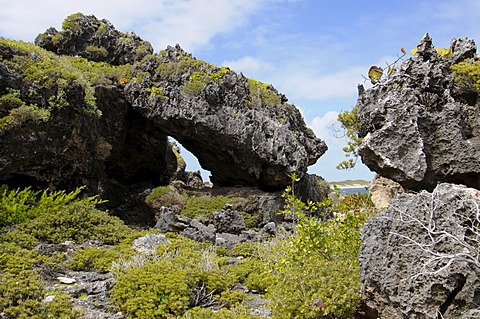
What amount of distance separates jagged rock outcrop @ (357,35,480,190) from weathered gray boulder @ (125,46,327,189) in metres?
12.0

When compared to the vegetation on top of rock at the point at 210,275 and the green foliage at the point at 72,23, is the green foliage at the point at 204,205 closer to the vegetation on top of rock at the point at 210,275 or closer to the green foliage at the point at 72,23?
the vegetation on top of rock at the point at 210,275

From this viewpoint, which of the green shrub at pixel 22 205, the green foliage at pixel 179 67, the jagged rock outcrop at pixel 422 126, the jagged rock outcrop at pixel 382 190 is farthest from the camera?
the green foliage at pixel 179 67

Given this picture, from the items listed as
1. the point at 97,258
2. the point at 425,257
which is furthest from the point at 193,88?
the point at 425,257

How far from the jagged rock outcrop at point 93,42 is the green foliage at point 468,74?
17.4m

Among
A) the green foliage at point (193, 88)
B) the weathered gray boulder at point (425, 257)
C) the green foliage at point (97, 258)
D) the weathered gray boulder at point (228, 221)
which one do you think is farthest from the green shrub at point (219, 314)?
the green foliage at point (193, 88)

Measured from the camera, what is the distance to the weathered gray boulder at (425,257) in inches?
183

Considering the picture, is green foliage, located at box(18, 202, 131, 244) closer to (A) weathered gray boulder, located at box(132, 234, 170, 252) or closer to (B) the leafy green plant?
(A) weathered gray boulder, located at box(132, 234, 170, 252)

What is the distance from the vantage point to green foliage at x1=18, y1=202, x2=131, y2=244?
11.7m

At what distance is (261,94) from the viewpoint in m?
21.1

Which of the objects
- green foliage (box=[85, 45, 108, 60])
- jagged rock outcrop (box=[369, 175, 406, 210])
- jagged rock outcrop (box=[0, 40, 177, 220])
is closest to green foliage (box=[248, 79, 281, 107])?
jagged rock outcrop (box=[0, 40, 177, 220])

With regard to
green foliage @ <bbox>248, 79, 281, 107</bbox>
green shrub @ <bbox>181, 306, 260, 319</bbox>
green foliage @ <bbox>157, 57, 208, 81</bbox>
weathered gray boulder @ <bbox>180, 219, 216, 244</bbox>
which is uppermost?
green foliage @ <bbox>157, 57, 208, 81</bbox>

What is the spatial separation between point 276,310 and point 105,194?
47.4ft

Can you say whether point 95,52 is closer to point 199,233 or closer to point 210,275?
point 199,233

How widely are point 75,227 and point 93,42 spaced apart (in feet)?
42.9
